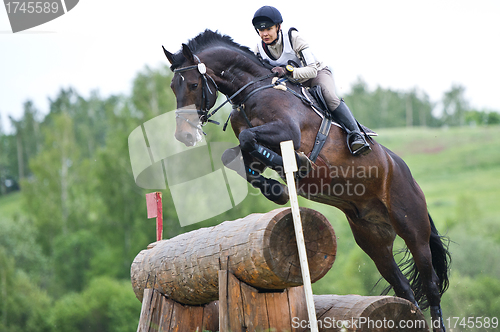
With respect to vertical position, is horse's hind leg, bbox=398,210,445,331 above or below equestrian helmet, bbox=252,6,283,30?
below

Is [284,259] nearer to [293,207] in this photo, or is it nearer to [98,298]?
[293,207]

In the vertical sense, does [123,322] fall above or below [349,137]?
below

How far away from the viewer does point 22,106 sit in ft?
165

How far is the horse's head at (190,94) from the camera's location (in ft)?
13.9

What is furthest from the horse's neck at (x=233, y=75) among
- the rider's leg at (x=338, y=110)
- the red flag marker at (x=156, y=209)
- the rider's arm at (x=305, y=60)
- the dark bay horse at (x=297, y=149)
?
the red flag marker at (x=156, y=209)

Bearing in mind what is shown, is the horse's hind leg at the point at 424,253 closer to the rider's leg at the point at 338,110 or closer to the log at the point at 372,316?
the rider's leg at the point at 338,110

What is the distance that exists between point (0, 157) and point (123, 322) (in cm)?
3370

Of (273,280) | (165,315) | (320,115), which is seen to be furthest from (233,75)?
(165,315)

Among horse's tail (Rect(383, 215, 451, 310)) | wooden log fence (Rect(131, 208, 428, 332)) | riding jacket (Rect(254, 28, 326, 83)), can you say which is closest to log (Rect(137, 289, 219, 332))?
wooden log fence (Rect(131, 208, 428, 332))

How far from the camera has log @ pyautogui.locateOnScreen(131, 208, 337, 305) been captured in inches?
136

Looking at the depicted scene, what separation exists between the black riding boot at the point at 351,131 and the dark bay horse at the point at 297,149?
0.07 m

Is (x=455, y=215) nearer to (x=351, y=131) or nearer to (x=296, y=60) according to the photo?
(x=351, y=131)

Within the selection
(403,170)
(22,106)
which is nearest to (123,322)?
(403,170)

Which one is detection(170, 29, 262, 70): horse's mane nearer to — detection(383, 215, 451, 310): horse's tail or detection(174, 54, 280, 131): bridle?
detection(174, 54, 280, 131): bridle
